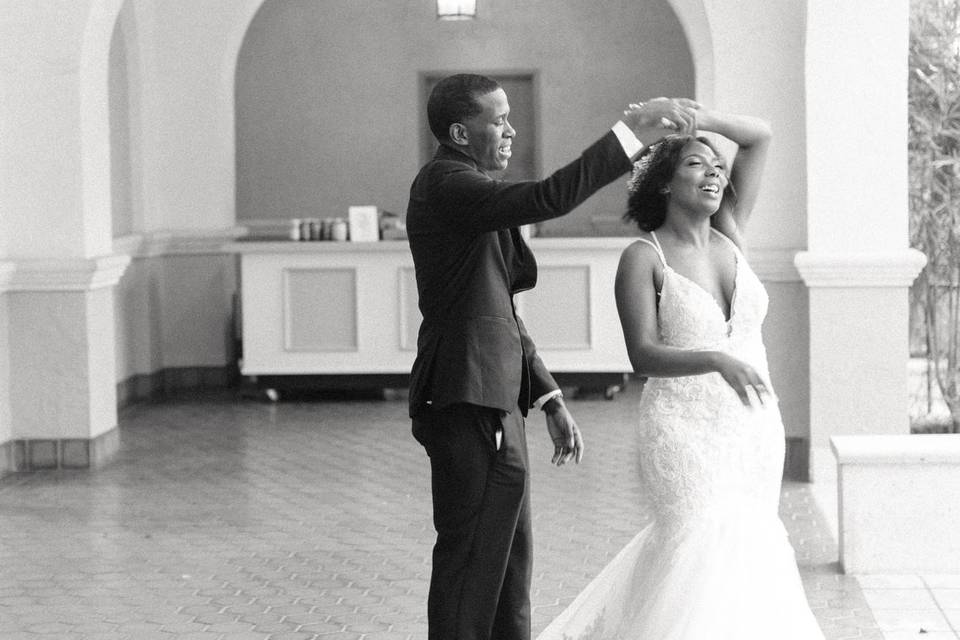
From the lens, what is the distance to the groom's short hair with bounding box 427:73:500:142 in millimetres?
4117

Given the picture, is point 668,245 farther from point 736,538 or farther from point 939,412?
point 939,412

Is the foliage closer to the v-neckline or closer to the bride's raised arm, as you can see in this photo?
the bride's raised arm

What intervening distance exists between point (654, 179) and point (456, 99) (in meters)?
0.69

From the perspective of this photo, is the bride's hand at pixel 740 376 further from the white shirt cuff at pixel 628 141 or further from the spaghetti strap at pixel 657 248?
the white shirt cuff at pixel 628 141

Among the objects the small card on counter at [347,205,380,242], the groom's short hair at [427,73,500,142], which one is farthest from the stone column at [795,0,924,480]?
the groom's short hair at [427,73,500,142]

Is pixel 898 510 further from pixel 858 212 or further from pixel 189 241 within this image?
pixel 189 241

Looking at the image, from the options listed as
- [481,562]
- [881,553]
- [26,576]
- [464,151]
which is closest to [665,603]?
[481,562]

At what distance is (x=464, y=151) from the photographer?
4168 mm

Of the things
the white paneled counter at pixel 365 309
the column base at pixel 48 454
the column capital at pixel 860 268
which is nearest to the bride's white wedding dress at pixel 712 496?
the column capital at pixel 860 268

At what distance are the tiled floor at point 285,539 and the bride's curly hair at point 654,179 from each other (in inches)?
80.0

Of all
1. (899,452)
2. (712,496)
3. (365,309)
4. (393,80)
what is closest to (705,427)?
(712,496)

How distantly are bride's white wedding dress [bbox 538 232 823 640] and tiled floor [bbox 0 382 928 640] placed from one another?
5.00 ft

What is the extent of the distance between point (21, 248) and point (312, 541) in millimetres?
3131

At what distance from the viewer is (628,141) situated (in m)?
3.71
